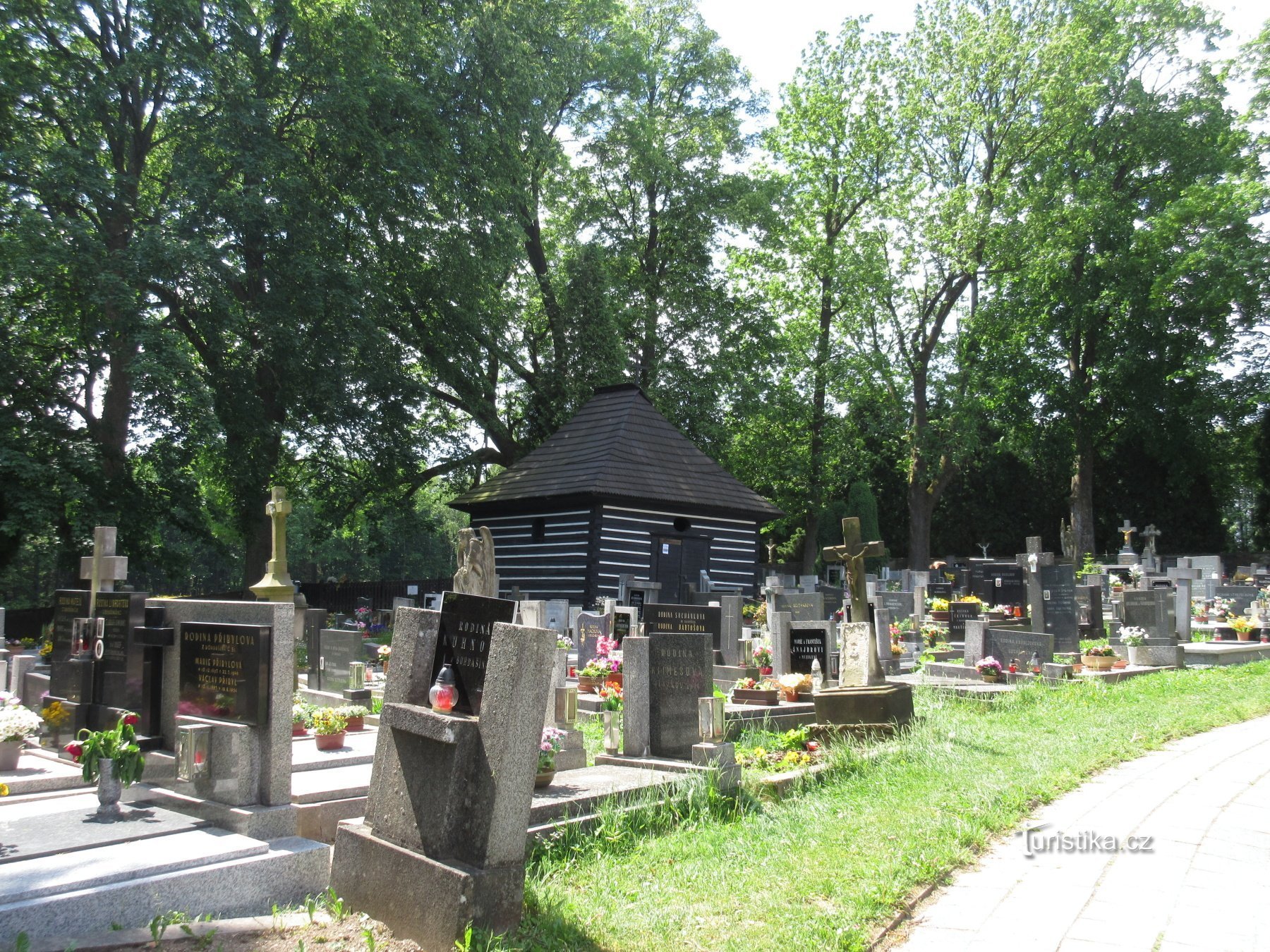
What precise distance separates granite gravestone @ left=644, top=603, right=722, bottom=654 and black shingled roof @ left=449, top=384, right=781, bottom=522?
8775 mm

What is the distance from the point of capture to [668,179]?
97.3ft

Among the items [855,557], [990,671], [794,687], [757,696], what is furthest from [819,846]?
[990,671]

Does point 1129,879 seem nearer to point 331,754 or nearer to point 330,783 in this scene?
point 330,783

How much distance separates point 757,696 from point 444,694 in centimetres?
566

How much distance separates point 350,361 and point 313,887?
16.1m

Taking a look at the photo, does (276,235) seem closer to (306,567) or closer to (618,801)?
(618,801)

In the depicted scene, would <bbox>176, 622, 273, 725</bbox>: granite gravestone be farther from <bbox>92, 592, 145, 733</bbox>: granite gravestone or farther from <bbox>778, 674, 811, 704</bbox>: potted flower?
<bbox>778, 674, 811, 704</bbox>: potted flower

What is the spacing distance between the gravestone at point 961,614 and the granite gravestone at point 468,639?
14938 mm

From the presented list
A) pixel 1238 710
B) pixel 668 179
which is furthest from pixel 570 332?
pixel 1238 710

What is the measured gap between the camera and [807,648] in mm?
11562

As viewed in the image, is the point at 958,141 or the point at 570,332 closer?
the point at 570,332

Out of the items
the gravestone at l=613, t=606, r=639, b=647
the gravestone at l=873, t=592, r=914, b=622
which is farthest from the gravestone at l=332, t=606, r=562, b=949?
the gravestone at l=873, t=592, r=914, b=622

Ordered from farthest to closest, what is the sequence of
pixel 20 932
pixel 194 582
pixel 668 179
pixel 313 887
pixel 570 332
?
pixel 194 582 → pixel 668 179 → pixel 570 332 → pixel 313 887 → pixel 20 932

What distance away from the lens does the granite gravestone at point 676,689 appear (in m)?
7.47
